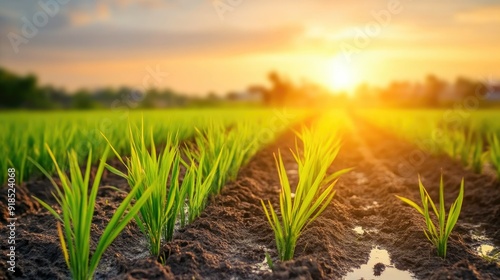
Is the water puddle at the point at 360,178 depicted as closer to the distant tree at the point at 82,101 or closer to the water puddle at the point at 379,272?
the water puddle at the point at 379,272

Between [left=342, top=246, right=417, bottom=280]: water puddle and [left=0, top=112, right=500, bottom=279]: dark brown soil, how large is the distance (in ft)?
0.10

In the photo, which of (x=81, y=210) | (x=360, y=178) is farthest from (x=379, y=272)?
(x=360, y=178)

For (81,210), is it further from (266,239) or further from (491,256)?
(491,256)

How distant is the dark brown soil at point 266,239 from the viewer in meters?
3.13

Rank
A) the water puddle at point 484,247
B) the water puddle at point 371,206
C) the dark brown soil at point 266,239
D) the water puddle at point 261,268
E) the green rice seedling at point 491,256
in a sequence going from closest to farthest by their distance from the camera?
the dark brown soil at point 266,239
the water puddle at point 261,268
the green rice seedling at point 491,256
the water puddle at point 484,247
the water puddle at point 371,206

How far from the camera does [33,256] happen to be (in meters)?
3.41

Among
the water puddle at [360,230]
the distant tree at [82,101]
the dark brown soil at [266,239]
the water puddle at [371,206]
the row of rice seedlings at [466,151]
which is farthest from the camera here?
the distant tree at [82,101]

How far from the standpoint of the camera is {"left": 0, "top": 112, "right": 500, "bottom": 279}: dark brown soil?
3.13 meters

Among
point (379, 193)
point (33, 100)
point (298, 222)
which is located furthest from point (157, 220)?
point (33, 100)

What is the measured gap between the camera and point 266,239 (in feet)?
12.6

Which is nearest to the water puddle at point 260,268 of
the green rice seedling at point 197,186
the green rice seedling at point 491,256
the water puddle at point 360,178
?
the green rice seedling at point 197,186

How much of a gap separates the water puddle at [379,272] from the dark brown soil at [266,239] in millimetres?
30

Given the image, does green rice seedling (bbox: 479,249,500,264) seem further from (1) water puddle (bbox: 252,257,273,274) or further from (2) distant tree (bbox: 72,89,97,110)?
(2) distant tree (bbox: 72,89,97,110)

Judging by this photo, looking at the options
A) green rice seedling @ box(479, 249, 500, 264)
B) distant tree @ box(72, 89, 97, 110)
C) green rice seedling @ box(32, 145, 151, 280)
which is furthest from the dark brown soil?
distant tree @ box(72, 89, 97, 110)
